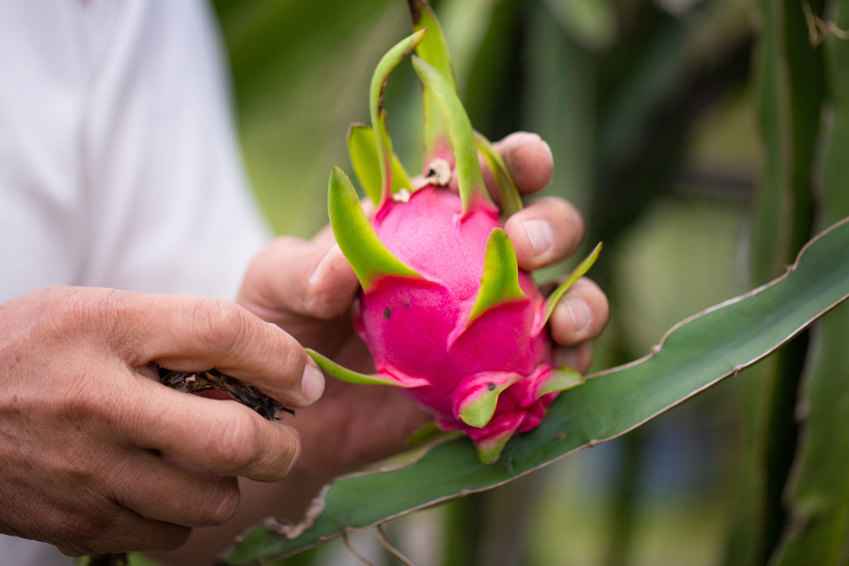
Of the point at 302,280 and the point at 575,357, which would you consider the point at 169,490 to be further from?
the point at 575,357

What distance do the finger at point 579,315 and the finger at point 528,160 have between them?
71 mm

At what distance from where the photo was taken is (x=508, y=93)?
0.89m

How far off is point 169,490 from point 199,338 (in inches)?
3.4

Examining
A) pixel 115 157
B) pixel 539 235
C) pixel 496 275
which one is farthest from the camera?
pixel 115 157

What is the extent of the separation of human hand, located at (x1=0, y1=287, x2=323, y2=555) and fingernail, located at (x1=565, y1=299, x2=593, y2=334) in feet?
0.48

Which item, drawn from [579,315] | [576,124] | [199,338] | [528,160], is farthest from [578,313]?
[576,124]

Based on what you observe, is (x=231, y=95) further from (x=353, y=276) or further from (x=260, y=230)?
(x=353, y=276)

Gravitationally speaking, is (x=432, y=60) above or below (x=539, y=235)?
above

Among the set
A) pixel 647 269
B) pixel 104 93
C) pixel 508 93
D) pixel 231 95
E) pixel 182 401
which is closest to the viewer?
pixel 182 401

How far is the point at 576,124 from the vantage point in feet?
2.51

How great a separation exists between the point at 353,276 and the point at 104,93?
41cm

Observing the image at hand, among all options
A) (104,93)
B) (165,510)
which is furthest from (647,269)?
(165,510)

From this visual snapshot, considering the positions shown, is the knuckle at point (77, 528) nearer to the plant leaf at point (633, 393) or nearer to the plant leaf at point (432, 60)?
the plant leaf at point (633, 393)

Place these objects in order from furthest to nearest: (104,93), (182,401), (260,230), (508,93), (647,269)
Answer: (647,269) → (508,93) → (260,230) → (104,93) → (182,401)
